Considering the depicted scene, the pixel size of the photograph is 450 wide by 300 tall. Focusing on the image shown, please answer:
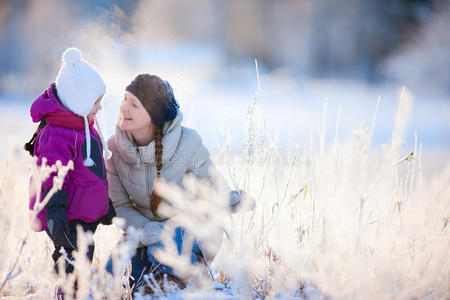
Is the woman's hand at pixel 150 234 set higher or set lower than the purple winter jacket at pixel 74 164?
lower

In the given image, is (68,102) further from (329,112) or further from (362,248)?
(329,112)

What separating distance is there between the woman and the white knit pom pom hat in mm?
232

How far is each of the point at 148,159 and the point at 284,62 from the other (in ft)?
57.9

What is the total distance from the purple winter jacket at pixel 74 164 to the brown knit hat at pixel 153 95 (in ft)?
1.15

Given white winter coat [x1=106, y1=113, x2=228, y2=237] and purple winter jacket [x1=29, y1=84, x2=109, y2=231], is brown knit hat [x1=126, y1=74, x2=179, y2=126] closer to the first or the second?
white winter coat [x1=106, y1=113, x2=228, y2=237]

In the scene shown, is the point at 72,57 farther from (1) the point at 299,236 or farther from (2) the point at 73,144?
(1) the point at 299,236

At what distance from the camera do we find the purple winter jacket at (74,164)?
1992 mm

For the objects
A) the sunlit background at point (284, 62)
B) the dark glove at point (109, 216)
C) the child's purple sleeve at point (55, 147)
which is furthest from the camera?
the sunlit background at point (284, 62)

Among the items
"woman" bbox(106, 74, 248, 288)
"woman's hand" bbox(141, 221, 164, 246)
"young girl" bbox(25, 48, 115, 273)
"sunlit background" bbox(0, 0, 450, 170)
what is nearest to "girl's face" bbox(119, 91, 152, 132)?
"woman" bbox(106, 74, 248, 288)

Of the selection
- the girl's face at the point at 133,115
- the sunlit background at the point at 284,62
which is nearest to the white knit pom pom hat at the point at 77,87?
the girl's face at the point at 133,115

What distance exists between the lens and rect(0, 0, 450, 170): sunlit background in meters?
10.5

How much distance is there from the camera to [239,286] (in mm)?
1911

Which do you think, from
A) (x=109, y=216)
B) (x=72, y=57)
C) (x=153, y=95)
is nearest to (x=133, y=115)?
(x=153, y=95)

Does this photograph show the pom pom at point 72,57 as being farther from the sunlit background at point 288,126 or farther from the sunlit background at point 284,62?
the sunlit background at point 284,62
